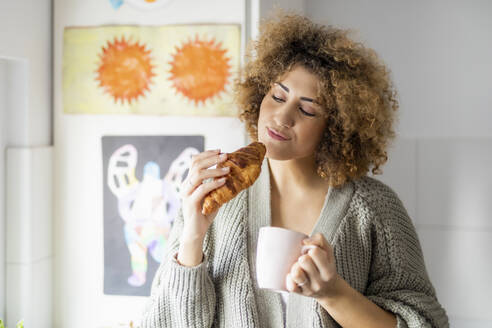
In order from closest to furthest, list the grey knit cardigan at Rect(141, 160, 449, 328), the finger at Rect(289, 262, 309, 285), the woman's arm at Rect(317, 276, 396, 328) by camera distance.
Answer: the finger at Rect(289, 262, 309, 285), the woman's arm at Rect(317, 276, 396, 328), the grey knit cardigan at Rect(141, 160, 449, 328)

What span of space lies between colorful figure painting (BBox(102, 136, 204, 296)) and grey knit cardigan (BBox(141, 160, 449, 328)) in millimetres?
436

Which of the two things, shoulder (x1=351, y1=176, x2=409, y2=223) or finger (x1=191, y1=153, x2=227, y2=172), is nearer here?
finger (x1=191, y1=153, x2=227, y2=172)

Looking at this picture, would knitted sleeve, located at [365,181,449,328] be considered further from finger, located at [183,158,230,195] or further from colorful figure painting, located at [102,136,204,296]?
colorful figure painting, located at [102,136,204,296]

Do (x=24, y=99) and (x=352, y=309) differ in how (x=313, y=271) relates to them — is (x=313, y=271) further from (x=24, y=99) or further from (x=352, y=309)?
(x=24, y=99)

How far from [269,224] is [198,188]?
0.20 meters

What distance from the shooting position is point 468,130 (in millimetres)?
1922

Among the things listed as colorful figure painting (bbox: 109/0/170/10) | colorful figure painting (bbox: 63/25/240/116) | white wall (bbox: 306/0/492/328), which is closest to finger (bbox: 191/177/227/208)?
colorful figure painting (bbox: 63/25/240/116)

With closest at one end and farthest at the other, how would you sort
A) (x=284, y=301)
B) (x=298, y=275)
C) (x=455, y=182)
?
(x=298, y=275) < (x=284, y=301) < (x=455, y=182)

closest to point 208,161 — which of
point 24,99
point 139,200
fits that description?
point 139,200

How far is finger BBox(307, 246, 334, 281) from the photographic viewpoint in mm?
984

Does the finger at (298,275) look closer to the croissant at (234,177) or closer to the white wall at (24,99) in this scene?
the croissant at (234,177)

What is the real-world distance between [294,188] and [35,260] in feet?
2.77

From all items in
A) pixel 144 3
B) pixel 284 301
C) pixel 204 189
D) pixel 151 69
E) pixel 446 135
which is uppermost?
pixel 144 3

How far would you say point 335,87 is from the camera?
47.6 inches
